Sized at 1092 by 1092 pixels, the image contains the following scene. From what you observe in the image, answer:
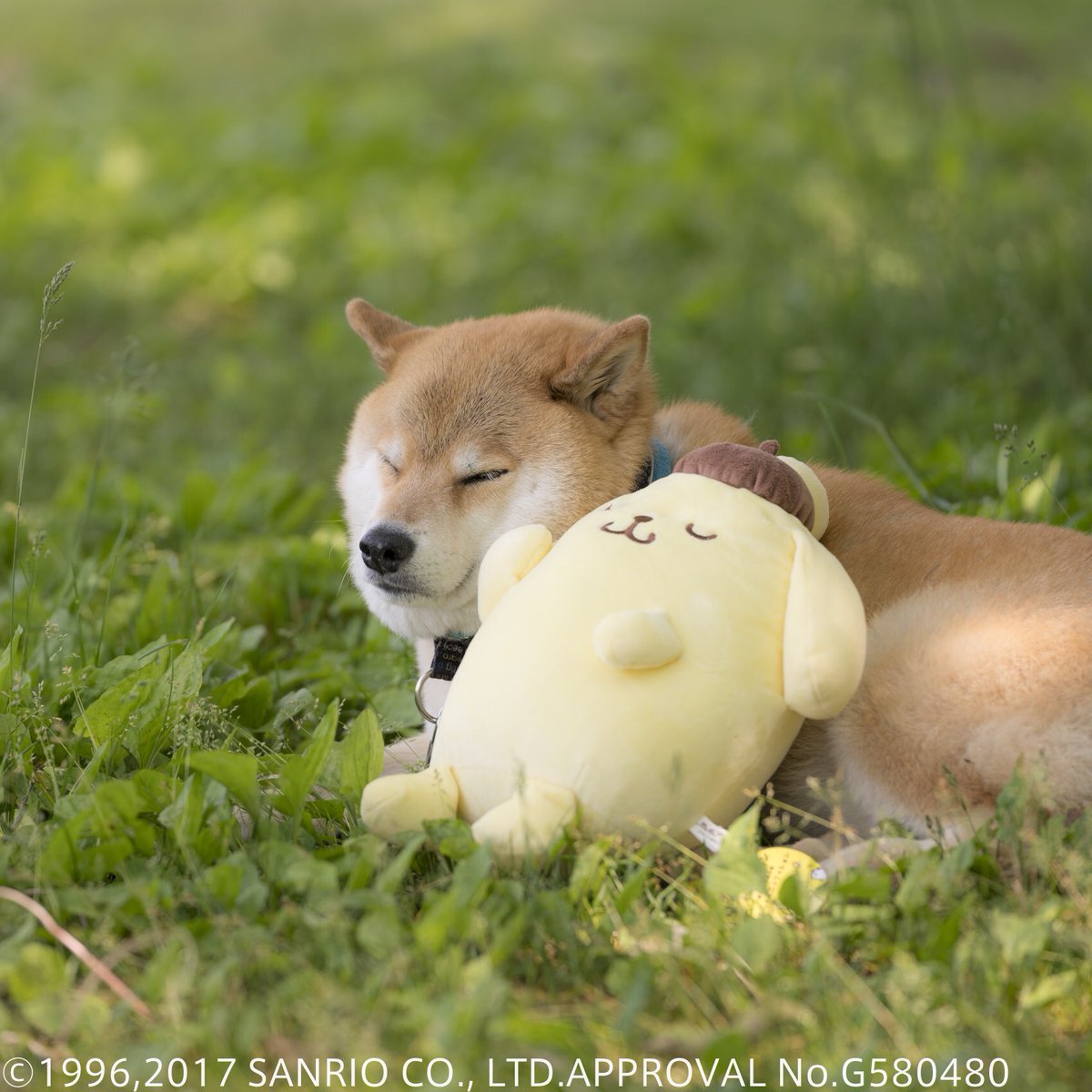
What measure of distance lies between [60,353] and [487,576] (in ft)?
15.5

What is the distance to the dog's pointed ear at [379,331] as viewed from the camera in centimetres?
313

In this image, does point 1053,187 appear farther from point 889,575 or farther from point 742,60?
point 742,60

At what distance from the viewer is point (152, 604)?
3.39 meters

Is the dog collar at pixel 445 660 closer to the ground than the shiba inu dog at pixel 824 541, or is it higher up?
closer to the ground

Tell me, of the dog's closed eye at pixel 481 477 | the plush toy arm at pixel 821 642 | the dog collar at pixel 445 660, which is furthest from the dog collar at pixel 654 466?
the plush toy arm at pixel 821 642

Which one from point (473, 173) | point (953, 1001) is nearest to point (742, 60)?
point (473, 173)

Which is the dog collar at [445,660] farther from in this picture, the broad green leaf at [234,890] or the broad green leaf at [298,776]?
the broad green leaf at [234,890]

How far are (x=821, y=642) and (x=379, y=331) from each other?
1.54 metres

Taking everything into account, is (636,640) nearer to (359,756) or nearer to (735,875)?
(735,875)

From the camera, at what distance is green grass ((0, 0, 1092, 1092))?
6.14 feet

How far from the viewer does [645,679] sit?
2.15 meters

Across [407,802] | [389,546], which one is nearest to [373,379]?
[389,546]

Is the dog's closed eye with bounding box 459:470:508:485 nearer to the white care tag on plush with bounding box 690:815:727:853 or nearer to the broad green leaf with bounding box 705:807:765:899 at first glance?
the white care tag on plush with bounding box 690:815:727:853

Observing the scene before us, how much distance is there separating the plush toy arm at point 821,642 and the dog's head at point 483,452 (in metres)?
0.64
